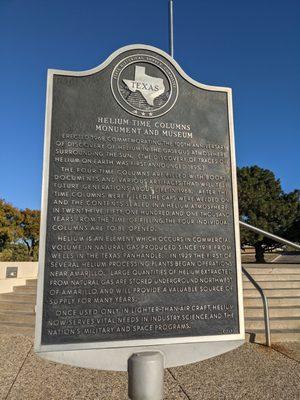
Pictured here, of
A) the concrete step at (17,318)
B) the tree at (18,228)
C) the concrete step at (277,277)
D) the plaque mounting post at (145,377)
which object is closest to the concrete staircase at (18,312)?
the concrete step at (17,318)

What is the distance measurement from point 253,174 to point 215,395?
34.5 m

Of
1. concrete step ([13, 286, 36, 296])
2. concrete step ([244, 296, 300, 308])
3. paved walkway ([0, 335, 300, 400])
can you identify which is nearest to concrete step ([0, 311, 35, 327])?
concrete step ([13, 286, 36, 296])

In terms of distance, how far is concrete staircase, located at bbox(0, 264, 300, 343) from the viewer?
6.29m

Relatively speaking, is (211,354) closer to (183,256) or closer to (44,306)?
(183,256)

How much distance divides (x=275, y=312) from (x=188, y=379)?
3227 millimetres

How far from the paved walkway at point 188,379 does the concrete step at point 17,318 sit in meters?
1.75

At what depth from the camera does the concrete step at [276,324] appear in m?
6.33

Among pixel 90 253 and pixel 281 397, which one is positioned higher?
pixel 90 253

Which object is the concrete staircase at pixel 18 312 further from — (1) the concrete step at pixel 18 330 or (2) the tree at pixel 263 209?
(2) the tree at pixel 263 209

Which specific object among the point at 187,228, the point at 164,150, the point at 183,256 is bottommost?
the point at 183,256

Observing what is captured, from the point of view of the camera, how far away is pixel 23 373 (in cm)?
463

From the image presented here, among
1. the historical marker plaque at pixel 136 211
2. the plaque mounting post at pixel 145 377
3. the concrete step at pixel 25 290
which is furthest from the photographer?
the concrete step at pixel 25 290

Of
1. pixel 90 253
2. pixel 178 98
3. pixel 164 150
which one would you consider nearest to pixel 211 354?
pixel 90 253

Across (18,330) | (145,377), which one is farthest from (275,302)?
(145,377)
